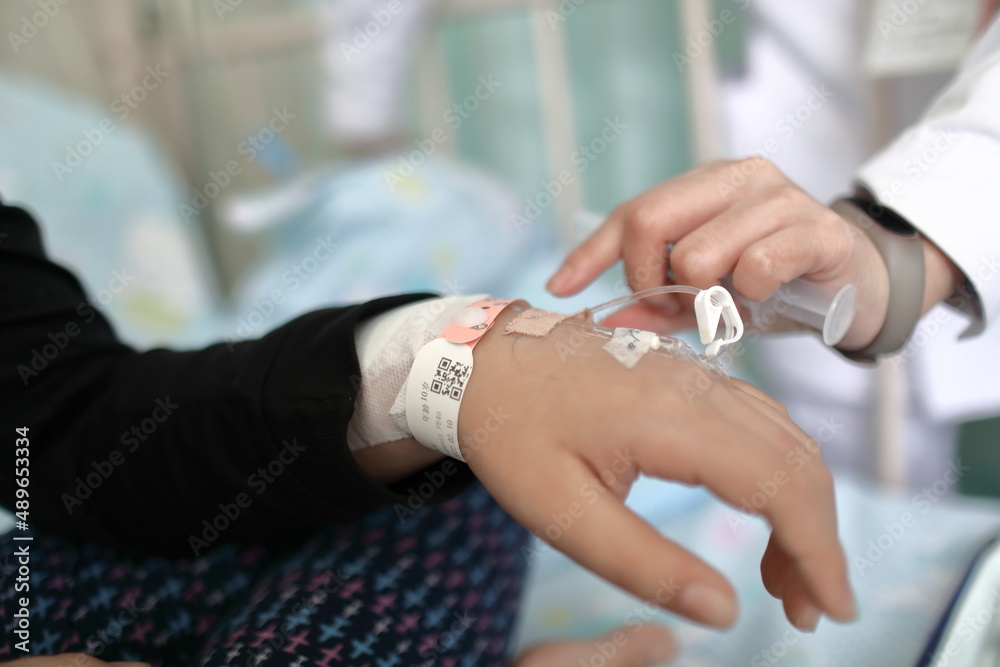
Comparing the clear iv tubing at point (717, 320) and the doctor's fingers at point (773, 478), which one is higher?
the clear iv tubing at point (717, 320)

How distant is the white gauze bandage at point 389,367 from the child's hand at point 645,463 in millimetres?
69

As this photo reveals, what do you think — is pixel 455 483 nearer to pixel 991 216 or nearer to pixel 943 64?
pixel 991 216

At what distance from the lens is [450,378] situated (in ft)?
1.72

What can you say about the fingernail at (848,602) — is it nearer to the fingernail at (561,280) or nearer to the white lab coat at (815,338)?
the fingernail at (561,280)

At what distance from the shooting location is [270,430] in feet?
1.88

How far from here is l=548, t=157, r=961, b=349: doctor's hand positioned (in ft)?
1.98

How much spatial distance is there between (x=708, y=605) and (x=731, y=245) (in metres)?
0.33

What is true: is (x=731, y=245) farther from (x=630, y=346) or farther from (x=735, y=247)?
(x=630, y=346)

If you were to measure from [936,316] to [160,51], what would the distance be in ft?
6.68

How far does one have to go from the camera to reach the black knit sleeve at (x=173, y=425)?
564 millimetres

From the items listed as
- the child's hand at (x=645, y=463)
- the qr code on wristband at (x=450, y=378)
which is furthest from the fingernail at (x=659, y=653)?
the qr code on wristband at (x=450, y=378)

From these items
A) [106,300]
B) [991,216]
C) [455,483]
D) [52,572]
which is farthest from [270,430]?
[106,300]

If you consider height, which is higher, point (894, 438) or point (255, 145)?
point (255, 145)

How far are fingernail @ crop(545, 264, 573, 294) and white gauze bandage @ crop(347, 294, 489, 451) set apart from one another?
0.52 ft
